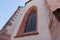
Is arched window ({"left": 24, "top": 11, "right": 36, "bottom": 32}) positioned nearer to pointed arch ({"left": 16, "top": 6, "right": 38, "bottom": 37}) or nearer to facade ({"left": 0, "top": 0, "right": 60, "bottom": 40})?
facade ({"left": 0, "top": 0, "right": 60, "bottom": 40})

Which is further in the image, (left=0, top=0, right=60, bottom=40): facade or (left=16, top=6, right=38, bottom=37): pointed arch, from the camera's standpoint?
(left=16, top=6, right=38, bottom=37): pointed arch

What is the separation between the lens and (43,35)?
6715 millimetres

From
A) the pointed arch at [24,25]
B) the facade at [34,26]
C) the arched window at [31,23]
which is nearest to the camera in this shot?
the facade at [34,26]

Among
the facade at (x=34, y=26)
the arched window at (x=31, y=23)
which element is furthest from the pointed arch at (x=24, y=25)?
the arched window at (x=31, y=23)

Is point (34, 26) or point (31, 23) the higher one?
point (31, 23)

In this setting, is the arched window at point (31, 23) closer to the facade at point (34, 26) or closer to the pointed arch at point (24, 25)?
the facade at point (34, 26)

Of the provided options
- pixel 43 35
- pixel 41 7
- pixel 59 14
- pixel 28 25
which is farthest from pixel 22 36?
pixel 59 14

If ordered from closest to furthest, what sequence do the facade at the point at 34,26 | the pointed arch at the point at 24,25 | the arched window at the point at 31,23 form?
1. the facade at the point at 34,26
2. the pointed arch at the point at 24,25
3. the arched window at the point at 31,23

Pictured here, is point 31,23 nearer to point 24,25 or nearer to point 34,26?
point 24,25

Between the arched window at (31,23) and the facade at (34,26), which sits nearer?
the facade at (34,26)

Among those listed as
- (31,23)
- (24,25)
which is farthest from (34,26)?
(24,25)

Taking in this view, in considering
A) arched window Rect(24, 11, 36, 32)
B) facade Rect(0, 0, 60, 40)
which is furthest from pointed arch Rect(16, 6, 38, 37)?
arched window Rect(24, 11, 36, 32)

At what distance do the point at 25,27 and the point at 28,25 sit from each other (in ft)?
0.68

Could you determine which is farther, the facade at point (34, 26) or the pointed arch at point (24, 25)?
the pointed arch at point (24, 25)
